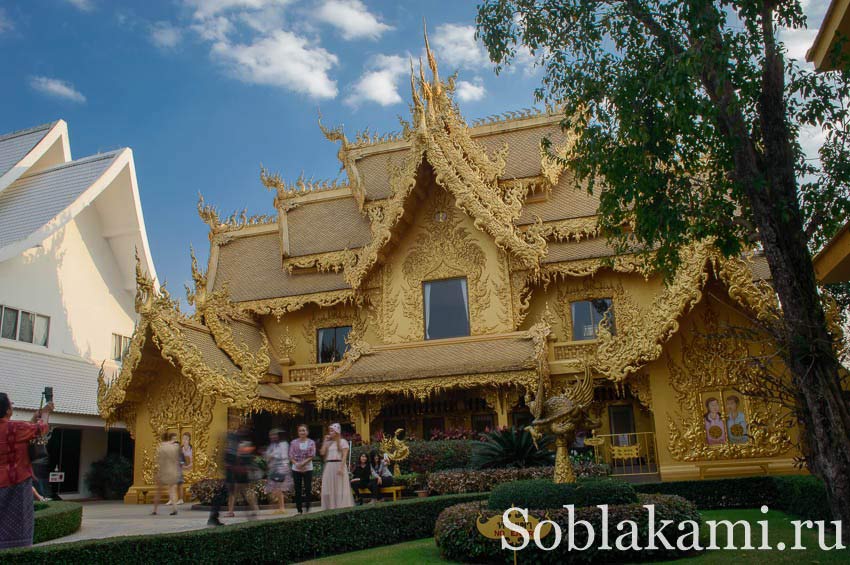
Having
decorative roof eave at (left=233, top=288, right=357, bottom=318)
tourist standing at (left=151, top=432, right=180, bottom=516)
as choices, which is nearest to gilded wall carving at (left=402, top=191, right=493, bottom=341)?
decorative roof eave at (left=233, top=288, right=357, bottom=318)

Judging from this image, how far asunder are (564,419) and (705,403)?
6879 mm

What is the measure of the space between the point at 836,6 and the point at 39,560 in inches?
353

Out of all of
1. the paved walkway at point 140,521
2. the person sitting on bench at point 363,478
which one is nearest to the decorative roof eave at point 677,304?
the person sitting on bench at point 363,478

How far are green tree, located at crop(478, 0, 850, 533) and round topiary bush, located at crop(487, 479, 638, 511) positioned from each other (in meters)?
1.82

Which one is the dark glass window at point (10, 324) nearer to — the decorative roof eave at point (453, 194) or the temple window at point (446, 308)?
the decorative roof eave at point (453, 194)

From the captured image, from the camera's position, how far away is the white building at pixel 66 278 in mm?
19237

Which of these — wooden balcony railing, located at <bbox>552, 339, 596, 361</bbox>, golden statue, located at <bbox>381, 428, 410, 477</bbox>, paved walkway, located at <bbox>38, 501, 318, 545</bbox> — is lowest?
paved walkway, located at <bbox>38, 501, 318, 545</bbox>

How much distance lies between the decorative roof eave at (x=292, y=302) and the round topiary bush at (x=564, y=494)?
11.0 meters

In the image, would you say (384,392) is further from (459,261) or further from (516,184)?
(516,184)

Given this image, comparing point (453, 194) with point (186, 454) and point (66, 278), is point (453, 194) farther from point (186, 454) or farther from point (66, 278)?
point (66, 278)

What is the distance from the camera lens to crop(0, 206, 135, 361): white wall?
20031 mm

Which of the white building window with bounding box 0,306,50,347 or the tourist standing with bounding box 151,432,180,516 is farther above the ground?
the white building window with bounding box 0,306,50,347

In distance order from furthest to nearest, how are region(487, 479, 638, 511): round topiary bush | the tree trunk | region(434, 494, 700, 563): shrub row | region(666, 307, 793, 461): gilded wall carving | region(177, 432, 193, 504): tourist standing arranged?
region(177, 432, 193, 504): tourist standing, region(666, 307, 793, 461): gilded wall carving, region(487, 479, 638, 511): round topiary bush, region(434, 494, 700, 563): shrub row, the tree trunk

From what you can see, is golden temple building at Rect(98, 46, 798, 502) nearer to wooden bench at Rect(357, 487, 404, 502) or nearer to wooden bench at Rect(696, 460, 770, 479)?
wooden bench at Rect(696, 460, 770, 479)
